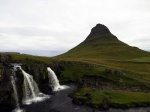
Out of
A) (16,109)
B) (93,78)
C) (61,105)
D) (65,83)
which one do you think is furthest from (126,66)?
(16,109)

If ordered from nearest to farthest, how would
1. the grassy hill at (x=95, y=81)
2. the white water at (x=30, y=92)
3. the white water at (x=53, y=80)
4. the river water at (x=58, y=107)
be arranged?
the river water at (x=58, y=107), the grassy hill at (x=95, y=81), the white water at (x=30, y=92), the white water at (x=53, y=80)

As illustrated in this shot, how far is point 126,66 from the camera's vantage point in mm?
153750

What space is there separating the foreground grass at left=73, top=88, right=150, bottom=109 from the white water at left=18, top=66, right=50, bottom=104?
14688mm

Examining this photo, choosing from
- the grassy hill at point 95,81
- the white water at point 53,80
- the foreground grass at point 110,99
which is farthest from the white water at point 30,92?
the foreground grass at point 110,99

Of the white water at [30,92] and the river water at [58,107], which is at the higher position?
the white water at [30,92]

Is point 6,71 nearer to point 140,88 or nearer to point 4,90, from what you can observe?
point 4,90

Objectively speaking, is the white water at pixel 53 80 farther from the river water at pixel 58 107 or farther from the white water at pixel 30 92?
the river water at pixel 58 107

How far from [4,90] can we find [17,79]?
10.2 m

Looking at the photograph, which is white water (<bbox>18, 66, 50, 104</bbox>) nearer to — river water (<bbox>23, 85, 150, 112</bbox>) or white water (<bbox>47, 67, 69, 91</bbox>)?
river water (<bbox>23, 85, 150, 112</bbox>)

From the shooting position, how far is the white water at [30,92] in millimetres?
83688

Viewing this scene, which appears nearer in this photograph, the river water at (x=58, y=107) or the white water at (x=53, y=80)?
the river water at (x=58, y=107)

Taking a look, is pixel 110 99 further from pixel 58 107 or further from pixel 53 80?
pixel 53 80

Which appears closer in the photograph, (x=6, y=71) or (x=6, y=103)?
(x=6, y=103)

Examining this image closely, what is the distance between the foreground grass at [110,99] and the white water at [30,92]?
14.7 meters
